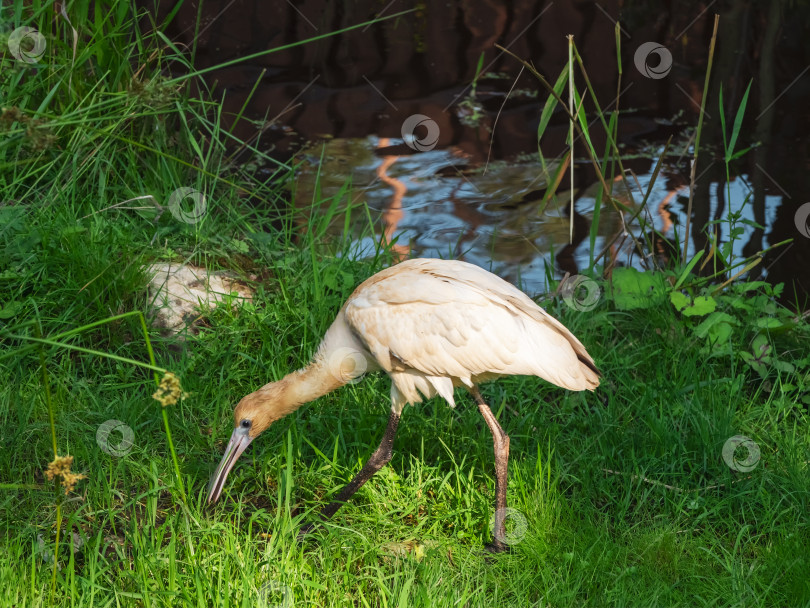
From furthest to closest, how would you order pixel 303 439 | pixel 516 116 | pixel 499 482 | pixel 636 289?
pixel 516 116, pixel 636 289, pixel 303 439, pixel 499 482

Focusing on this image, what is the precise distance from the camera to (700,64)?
7.34m

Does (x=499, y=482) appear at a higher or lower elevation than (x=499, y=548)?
higher

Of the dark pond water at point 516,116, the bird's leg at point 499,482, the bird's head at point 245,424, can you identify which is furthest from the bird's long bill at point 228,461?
the dark pond water at point 516,116

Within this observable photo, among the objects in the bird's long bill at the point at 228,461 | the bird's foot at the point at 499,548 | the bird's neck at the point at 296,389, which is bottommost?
the bird's foot at the point at 499,548

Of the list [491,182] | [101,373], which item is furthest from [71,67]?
[491,182]

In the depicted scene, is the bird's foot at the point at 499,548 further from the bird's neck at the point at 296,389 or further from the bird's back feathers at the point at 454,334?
the bird's neck at the point at 296,389

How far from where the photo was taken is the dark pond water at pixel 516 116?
541 centimetres

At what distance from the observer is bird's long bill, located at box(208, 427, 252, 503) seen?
3270mm

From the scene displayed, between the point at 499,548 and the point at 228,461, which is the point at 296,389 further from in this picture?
the point at 499,548

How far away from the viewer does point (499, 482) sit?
3.32m

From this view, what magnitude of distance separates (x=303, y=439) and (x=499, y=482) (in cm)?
87

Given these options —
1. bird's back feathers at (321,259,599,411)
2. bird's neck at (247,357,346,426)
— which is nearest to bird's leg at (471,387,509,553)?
bird's back feathers at (321,259,599,411)

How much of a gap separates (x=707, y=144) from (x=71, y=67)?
4214 millimetres

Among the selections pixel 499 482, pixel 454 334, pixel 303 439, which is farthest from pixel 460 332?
pixel 303 439
